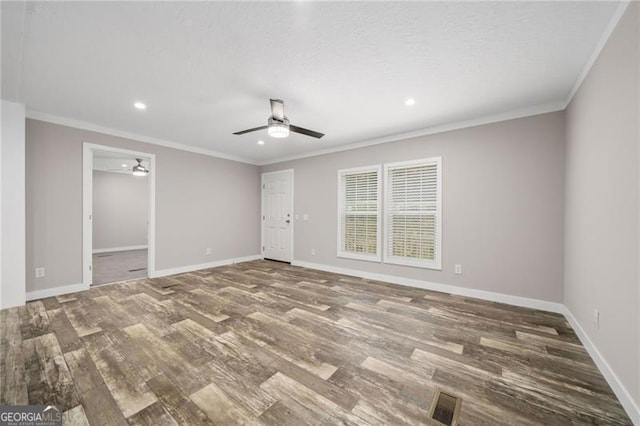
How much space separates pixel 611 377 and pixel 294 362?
2254 mm

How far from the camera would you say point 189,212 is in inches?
199

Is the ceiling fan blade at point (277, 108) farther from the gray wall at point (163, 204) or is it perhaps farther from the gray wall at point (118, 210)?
the gray wall at point (118, 210)

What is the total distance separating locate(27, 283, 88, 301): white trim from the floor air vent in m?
4.92

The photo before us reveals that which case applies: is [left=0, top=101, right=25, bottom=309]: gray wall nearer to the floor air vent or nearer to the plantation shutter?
the plantation shutter

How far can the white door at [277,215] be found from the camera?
586 cm

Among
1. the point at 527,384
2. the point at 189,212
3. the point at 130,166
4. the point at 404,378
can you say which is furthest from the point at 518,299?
the point at 130,166

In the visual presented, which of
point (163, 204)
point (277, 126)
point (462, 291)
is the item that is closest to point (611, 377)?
point (462, 291)

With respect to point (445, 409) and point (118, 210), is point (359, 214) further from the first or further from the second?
point (118, 210)

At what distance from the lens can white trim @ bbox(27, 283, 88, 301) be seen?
3312 mm

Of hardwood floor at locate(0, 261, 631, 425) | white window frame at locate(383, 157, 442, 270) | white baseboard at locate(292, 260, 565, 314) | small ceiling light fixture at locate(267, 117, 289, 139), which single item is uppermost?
small ceiling light fixture at locate(267, 117, 289, 139)

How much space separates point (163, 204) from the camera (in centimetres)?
466

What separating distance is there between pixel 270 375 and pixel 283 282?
2.47 metres

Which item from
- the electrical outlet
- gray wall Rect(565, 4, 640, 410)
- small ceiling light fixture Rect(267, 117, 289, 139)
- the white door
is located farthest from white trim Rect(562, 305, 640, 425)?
the electrical outlet

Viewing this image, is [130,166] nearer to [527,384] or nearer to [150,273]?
[150,273]
